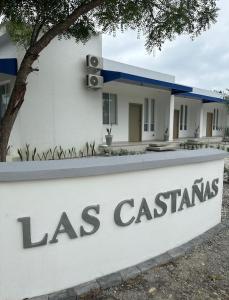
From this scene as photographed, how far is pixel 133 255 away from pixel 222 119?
2462cm

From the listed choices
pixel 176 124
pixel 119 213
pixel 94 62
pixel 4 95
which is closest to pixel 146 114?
pixel 176 124

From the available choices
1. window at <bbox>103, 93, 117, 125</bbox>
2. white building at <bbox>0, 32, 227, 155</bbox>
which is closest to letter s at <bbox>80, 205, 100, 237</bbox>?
white building at <bbox>0, 32, 227, 155</bbox>

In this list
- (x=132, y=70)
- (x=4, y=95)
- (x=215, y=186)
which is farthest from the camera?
(x=132, y=70)

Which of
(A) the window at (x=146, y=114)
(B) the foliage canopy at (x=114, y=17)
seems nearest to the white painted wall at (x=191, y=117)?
(A) the window at (x=146, y=114)

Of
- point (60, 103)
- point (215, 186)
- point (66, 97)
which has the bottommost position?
point (215, 186)

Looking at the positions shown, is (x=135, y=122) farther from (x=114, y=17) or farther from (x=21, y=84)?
(x=21, y=84)

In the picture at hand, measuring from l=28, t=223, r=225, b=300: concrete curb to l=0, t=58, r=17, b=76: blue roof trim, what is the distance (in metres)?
7.37

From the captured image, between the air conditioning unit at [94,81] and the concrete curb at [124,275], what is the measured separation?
7827mm

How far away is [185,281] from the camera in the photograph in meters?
2.80

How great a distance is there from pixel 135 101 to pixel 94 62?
4904 millimetres

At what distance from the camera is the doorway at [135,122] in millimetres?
14755

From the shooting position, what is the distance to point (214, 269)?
3057 mm

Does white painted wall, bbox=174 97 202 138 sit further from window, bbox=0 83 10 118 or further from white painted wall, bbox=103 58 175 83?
window, bbox=0 83 10 118

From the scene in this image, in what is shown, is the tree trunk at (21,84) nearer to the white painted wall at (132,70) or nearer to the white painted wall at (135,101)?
the white painted wall at (132,70)
